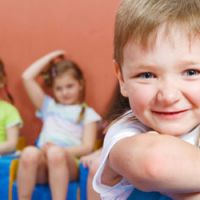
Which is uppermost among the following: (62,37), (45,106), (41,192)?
(62,37)

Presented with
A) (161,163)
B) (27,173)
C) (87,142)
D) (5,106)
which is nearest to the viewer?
(161,163)

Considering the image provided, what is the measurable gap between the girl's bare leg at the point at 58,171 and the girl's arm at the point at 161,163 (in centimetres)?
116

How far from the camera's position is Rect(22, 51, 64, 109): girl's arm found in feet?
6.76

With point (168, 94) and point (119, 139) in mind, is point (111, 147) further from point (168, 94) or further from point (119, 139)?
point (168, 94)

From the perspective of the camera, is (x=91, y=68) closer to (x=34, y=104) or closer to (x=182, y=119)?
(x=34, y=104)

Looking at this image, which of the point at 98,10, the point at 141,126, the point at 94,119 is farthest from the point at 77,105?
the point at 141,126

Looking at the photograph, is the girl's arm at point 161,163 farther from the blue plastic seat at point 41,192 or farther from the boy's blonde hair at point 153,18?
the blue plastic seat at point 41,192

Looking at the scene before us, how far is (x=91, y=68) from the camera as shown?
2.09 m

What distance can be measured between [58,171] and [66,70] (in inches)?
20.2

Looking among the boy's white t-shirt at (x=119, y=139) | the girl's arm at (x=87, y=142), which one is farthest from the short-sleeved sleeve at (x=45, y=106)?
the boy's white t-shirt at (x=119, y=139)

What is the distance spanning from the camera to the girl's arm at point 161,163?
0.52 metres

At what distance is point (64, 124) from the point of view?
6.67 ft

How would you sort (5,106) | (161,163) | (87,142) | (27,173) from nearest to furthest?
(161,163)
(27,173)
(87,142)
(5,106)

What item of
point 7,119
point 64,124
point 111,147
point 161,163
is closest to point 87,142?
point 64,124
